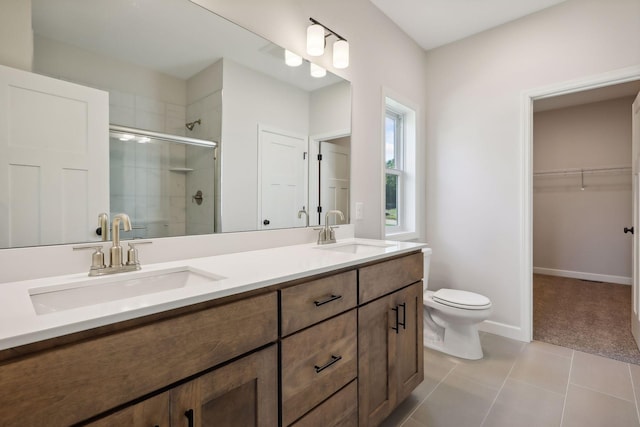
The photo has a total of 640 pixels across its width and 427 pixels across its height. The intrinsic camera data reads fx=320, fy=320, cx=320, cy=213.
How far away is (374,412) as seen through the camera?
4.49 feet

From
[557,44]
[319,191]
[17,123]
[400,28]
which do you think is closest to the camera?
[17,123]

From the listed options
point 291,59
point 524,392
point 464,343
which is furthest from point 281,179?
point 524,392

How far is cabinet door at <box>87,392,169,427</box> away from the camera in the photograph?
2.11ft

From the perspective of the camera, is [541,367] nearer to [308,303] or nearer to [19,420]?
[308,303]

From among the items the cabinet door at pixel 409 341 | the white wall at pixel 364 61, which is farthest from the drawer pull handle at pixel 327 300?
the white wall at pixel 364 61

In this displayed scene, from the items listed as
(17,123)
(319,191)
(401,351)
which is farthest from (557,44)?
(17,123)

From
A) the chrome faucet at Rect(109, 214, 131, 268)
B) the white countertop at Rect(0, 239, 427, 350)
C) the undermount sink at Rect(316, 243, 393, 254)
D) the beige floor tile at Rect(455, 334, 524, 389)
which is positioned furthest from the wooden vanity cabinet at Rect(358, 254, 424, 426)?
the chrome faucet at Rect(109, 214, 131, 268)

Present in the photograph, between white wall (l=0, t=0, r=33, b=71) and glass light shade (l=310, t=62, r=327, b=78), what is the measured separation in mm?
1262

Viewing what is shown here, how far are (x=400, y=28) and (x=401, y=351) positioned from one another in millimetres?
2473

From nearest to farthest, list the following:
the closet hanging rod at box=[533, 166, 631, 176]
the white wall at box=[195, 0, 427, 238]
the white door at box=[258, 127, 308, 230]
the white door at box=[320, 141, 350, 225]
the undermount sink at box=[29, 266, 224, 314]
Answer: the undermount sink at box=[29, 266, 224, 314] → the white door at box=[258, 127, 308, 230] → the white wall at box=[195, 0, 427, 238] → the white door at box=[320, 141, 350, 225] → the closet hanging rod at box=[533, 166, 631, 176]

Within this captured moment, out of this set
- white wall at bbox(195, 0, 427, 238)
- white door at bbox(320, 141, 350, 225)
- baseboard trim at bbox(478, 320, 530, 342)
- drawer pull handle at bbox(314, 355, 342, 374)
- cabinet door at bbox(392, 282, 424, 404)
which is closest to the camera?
drawer pull handle at bbox(314, 355, 342, 374)

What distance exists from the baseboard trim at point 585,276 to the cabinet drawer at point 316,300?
451 cm

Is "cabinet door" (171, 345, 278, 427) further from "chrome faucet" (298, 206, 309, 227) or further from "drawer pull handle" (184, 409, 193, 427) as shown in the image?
"chrome faucet" (298, 206, 309, 227)

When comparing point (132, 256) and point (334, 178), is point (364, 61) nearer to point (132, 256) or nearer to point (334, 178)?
point (334, 178)
